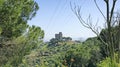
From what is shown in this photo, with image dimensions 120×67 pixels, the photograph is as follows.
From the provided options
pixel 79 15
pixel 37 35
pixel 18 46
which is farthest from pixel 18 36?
pixel 79 15

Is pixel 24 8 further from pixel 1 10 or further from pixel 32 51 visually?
pixel 32 51

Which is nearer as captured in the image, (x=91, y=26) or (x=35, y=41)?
(x=91, y=26)

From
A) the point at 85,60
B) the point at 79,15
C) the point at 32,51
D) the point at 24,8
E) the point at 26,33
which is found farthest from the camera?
the point at 85,60

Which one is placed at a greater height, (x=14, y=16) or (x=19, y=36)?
(x=14, y=16)

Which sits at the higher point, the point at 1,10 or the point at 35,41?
the point at 1,10

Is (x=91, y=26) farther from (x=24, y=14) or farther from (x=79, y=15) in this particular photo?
(x=24, y=14)

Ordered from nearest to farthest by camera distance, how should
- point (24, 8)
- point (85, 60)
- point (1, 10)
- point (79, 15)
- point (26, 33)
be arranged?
point (79, 15)
point (1, 10)
point (24, 8)
point (26, 33)
point (85, 60)

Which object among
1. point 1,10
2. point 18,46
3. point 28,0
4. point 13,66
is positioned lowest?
point 13,66

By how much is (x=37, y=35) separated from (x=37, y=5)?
63.2 inches

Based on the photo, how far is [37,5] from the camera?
1575cm

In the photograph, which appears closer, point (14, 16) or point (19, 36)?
point (14, 16)

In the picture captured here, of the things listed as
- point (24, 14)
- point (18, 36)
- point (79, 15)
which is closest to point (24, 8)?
point (24, 14)

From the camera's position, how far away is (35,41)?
53.3ft

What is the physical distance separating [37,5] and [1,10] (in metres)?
3.41
